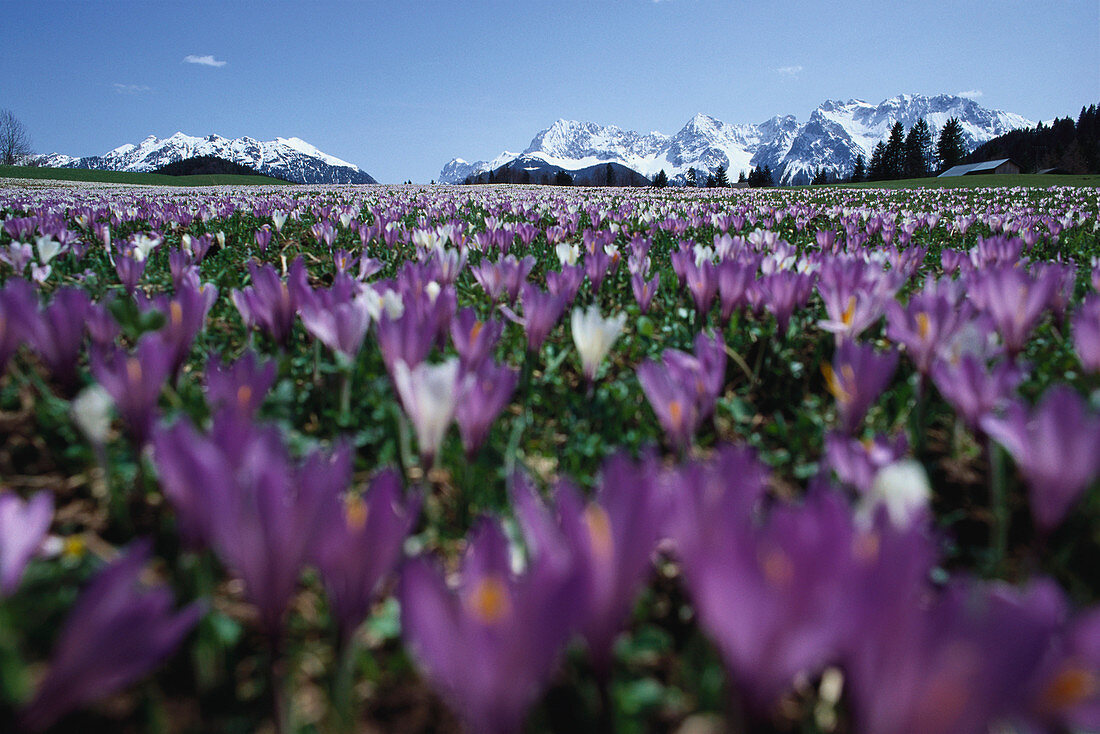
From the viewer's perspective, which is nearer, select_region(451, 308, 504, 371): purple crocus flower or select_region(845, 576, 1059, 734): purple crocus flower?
select_region(845, 576, 1059, 734): purple crocus flower

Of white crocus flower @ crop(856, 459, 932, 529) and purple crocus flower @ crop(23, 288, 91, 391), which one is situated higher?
purple crocus flower @ crop(23, 288, 91, 391)

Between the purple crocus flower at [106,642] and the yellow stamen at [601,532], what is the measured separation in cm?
46

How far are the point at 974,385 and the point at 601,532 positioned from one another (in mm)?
996

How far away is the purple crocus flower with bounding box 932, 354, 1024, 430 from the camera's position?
1252 millimetres

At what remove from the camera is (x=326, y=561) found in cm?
77

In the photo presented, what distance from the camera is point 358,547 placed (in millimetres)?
783

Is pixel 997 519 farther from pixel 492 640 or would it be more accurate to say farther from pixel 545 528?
pixel 492 640

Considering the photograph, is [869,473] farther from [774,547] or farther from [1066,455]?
[774,547]

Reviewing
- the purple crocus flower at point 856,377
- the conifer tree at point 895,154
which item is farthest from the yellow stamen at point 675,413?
the conifer tree at point 895,154

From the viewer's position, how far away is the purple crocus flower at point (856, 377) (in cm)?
136

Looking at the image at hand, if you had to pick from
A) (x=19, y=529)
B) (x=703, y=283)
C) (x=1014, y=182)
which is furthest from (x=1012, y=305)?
(x=1014, y=182)

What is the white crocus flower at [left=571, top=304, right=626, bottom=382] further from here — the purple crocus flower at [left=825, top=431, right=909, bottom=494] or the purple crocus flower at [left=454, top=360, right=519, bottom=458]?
the purple crocus flower at [left=825, top=431, right=909, bottom=494]

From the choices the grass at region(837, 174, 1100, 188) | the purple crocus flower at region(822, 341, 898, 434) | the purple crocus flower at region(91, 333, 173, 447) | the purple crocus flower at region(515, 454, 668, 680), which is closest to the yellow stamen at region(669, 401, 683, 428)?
the purple crocus flower at region(822, 341, 898, 434)

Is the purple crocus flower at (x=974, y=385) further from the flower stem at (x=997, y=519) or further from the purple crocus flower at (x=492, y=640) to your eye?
the purple crocus flower at (x=492, y=640)
